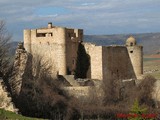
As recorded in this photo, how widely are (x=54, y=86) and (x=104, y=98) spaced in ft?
15.3

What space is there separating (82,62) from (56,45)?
332cm

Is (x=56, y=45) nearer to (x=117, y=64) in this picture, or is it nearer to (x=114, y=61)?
(x=114, y=61)

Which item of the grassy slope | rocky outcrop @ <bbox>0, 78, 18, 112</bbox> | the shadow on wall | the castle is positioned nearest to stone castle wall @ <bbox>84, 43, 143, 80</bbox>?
the castle

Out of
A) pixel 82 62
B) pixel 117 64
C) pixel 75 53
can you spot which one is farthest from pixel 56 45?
pixel 117 64

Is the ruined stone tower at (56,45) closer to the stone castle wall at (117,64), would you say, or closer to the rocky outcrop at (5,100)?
the stone castle wall at (117,64)

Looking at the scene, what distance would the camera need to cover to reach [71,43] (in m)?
50.1

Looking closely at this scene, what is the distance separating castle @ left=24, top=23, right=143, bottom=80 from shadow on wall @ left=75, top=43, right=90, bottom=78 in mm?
357

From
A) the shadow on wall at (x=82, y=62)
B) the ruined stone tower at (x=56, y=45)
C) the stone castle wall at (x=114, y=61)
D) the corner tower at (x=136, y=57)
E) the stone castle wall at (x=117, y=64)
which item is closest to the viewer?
the ruined stone tower at (x=56, y=45)

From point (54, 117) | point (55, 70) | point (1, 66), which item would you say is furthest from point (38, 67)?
point (1, 66)

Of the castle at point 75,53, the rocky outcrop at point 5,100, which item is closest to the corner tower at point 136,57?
the castle at point 75,53

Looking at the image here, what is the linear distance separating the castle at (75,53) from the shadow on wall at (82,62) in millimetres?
357

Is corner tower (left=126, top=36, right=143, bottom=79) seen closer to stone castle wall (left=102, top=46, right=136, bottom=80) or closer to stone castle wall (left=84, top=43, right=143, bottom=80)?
stone castle wall (left=84, top=43, right=143, bottom=80)

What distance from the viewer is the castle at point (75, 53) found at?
49156 mm

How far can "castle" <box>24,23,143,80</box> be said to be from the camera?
1935 inches
